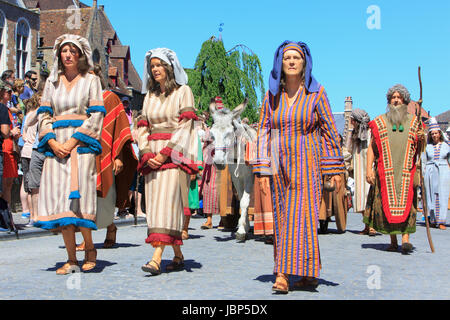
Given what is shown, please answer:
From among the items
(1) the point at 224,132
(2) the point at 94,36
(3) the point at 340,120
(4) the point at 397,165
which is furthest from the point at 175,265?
(3) the point at 340,120

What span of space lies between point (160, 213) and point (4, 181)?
17.5ft

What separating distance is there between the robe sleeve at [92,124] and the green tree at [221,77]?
2615 centimetres

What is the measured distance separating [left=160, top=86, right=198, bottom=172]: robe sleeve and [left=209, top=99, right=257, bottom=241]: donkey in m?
3.34

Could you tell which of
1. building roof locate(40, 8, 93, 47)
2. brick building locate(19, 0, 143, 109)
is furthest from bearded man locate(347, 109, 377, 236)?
building roof locate(40, 8, 93, 47)

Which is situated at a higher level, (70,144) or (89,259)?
(70,144)

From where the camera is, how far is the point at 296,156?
6094mm

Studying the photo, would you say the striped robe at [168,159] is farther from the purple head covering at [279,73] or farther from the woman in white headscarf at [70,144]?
the purple head covering at [279,73]

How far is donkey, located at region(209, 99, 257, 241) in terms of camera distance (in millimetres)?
10820

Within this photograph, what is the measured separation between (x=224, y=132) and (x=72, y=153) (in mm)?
4268

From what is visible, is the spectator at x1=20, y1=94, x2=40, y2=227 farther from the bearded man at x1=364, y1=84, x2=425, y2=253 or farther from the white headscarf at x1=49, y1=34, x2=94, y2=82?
the bearded man at x1=364, y1=84, x2=425, y2=253

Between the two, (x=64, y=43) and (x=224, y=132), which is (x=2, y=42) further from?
(x=64, y=43)

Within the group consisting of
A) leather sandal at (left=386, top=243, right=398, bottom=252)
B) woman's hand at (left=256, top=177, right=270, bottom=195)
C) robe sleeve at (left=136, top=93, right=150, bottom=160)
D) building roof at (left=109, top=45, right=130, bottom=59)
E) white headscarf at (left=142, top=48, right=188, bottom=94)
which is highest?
building roof at (left=109, top=45, right=130, bottom=59)

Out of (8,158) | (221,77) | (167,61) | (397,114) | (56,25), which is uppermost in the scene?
(56,25)
